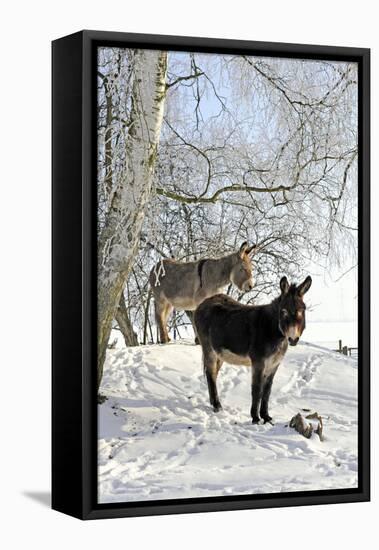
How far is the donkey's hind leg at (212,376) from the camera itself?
31.8ft

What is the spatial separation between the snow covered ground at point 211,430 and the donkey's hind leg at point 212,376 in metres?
0.04

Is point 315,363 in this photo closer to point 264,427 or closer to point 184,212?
point 264,427

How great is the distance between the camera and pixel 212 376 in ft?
31.8

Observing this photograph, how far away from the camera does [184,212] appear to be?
960 cm

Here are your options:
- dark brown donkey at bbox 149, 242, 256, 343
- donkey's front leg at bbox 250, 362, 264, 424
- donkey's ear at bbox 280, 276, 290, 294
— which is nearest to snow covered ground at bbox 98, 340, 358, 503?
donkey's front leg at bbox 250, 362, 264, 424

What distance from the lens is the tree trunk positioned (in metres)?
9.45

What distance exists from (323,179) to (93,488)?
7.83 feet

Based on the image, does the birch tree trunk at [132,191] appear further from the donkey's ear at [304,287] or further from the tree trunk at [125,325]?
the donkey's ear at [304,287]

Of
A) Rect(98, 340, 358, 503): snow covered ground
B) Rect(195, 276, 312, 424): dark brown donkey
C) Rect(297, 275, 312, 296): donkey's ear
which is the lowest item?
Rect(98, 340, 358, 503): snow covered ground

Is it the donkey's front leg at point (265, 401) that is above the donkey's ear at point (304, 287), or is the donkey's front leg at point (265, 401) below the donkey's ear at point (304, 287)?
below

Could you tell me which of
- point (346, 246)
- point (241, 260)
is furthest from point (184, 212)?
point (346, 246)

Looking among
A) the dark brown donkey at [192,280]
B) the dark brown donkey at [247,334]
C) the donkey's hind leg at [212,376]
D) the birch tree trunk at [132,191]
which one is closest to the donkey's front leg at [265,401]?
the dark brown donkey at [247,334]

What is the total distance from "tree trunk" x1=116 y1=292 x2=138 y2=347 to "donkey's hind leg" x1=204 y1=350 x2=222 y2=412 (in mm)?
483

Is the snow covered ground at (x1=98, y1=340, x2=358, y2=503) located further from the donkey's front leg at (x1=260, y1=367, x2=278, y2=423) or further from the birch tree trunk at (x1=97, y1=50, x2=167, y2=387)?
the birch tree trunk at (x1=97, y1=50, x2=167, y2=387)
